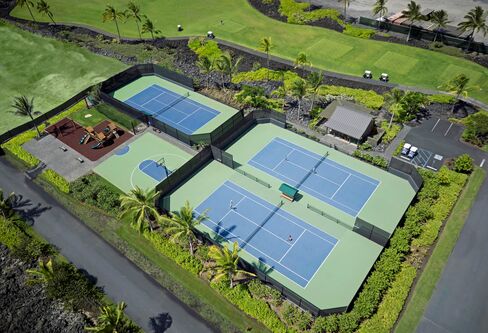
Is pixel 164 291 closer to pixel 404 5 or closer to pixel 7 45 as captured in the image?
pixel 7 45

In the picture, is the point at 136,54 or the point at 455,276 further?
the point at 136,54

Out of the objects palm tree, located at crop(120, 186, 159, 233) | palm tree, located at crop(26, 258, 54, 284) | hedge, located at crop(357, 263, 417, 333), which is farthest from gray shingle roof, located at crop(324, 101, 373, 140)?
palm tree, located at crop(26, 258, 54, 284)

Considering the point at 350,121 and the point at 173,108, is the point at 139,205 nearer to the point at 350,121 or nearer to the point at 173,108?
the point at 173,108


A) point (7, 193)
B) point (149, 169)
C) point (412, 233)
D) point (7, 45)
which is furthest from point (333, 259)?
point (7, 45)

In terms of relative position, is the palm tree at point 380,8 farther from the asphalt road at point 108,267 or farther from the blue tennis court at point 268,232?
the asphalt road at point 108,267

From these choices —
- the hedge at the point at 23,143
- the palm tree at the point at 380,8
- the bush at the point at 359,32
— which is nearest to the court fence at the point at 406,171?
the bush at the point at 359,32

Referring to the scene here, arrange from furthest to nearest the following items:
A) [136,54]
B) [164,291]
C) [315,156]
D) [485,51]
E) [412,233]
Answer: [136,54] < [485,51] < [315,156] < [412,233] < [164,291]
